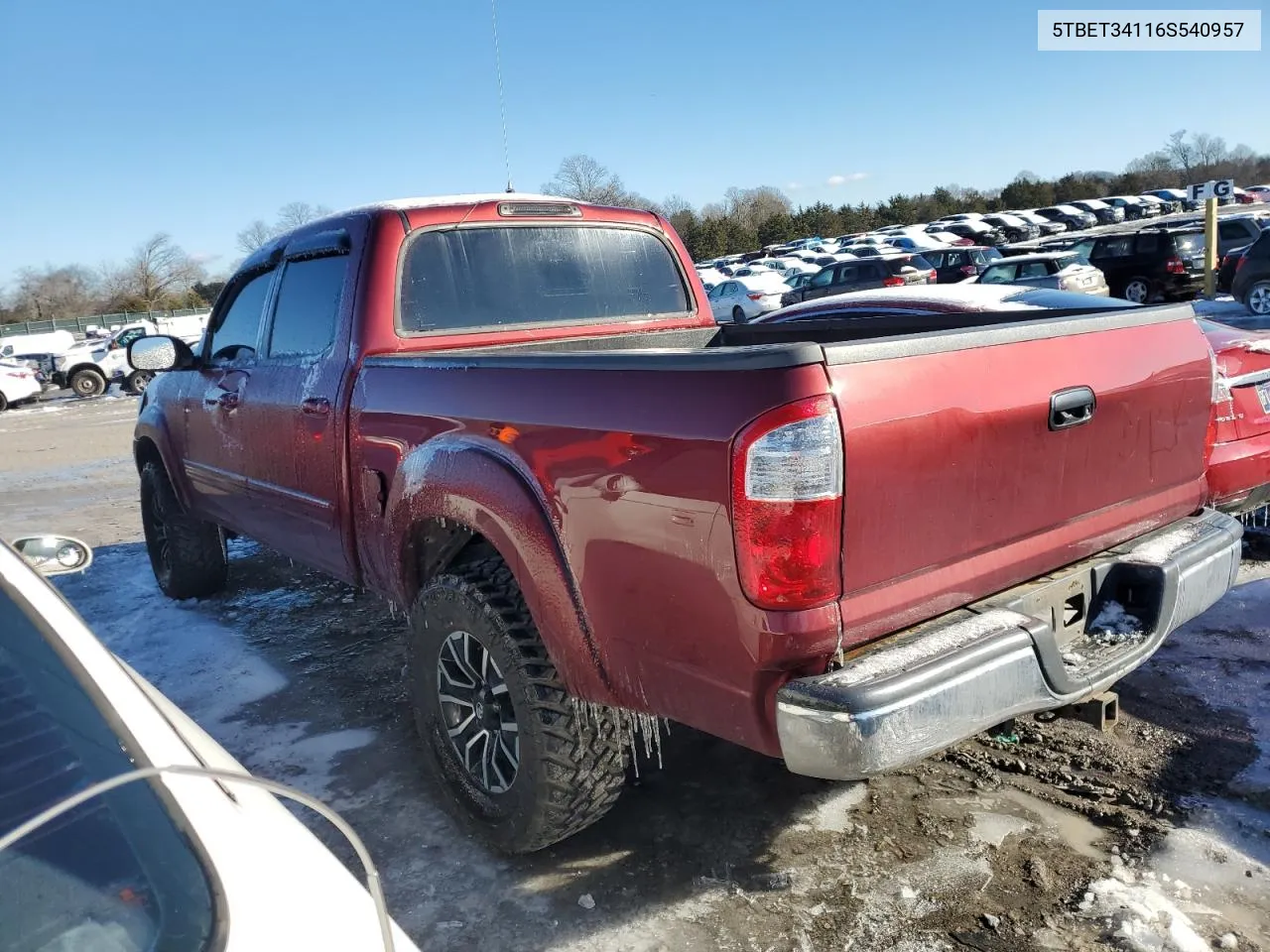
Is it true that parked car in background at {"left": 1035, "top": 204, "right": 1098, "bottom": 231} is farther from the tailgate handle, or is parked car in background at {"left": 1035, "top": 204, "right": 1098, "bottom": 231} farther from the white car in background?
the tailgate handle

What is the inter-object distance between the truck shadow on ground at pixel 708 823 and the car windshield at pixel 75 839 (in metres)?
1.47

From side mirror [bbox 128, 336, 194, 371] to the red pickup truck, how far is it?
1.22m

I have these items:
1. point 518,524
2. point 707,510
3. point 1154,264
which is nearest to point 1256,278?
point 1154,264

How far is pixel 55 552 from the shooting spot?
2463 mm

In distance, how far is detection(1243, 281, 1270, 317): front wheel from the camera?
50.5 feet

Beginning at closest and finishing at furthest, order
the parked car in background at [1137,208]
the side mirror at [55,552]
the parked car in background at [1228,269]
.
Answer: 1. the side mirror at [55,552]
2. the parked car in background at [1228,269]
3. the parked car in background at [1137,208]

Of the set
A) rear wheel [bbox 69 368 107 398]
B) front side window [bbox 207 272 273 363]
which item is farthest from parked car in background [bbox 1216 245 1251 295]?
rear wheel [bbox 69 368 107 398]

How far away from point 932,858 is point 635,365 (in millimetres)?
1710

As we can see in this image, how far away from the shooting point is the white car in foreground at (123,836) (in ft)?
4.00

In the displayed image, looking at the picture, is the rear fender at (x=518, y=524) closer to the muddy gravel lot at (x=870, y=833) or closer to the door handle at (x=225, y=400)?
the muddy gravel lot at (x=870, y=833)

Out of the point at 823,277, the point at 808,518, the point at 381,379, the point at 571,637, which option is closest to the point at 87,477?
the point at 381,379

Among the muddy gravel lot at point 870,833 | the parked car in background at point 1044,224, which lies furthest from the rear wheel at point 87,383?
the parked car in background at point 1044,224

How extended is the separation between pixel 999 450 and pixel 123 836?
203 centimetres

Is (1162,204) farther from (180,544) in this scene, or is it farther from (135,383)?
(180,544)
